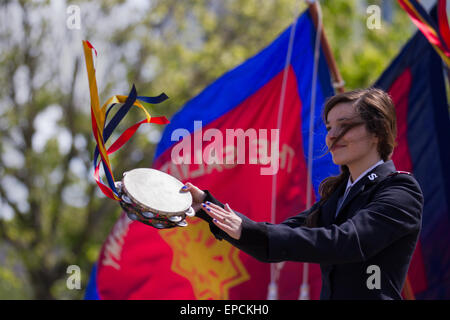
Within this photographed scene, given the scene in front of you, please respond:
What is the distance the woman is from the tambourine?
8 cm

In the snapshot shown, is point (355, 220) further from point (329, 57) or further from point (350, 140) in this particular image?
point (329, 57)

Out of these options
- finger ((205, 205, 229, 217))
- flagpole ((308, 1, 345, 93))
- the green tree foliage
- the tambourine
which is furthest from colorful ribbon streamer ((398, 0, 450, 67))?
the green tree foliage

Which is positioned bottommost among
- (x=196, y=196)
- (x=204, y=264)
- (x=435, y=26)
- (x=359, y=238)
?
(x=204, y=264)

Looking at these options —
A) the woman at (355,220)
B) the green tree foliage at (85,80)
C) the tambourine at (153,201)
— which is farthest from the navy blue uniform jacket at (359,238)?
the green tree foliage at (85,80)

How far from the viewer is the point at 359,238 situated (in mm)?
1989

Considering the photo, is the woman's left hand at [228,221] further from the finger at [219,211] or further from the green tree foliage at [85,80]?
the green tree foliage at [85,80]

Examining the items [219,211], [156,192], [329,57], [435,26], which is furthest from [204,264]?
[219,211]

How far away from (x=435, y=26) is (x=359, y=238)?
2.70 metres

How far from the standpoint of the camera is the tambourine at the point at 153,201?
86.5 inches

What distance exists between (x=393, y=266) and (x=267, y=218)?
2518 mm

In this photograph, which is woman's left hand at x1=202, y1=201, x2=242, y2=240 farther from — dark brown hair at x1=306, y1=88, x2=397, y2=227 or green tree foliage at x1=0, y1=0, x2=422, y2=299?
green tree foliage at x1=0, y1=0, x2=422, y2=299

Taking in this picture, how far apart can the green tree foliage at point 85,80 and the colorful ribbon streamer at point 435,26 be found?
23.3 ft
